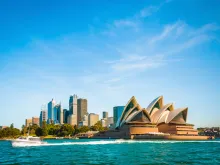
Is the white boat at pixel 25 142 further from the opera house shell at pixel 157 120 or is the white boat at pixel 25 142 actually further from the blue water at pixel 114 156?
the opera house shell at pixel 157 120

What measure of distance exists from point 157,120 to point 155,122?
4.07 feet

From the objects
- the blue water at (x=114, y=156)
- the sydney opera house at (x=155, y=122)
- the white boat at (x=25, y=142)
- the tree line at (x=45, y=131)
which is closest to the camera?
the blue water at (x=114, y=156)

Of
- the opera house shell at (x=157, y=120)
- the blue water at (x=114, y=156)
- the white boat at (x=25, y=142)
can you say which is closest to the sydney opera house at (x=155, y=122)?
the opera house shell at (x=157, y=120)

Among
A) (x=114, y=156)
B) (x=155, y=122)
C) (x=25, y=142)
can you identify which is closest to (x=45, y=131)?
(x=155, y=122)

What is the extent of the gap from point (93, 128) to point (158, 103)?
59.6 metres

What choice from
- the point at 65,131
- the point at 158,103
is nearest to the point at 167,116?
the point at 158,103

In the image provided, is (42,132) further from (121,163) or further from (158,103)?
(121,163)

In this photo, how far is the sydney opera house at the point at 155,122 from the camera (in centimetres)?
12112

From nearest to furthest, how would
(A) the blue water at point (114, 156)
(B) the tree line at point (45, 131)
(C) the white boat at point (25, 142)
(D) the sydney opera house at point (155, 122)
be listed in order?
(A) the blue water at point (114, 156) < (C) the white boat at point (25, 142) < (D) the sydney opera house at point (155, 122) < (B) the tree line at point (45, 131)

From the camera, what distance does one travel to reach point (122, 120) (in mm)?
131875

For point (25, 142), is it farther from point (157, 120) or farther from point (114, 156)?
point (157, 120)

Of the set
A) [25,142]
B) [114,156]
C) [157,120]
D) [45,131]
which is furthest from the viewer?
[45,131]

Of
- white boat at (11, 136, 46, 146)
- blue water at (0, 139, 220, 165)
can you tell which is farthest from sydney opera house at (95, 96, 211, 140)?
blue water at (0, 139, 220, 165)

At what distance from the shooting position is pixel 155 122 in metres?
126
